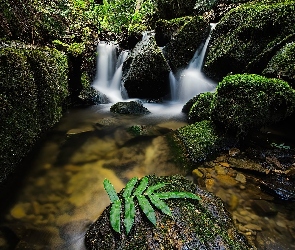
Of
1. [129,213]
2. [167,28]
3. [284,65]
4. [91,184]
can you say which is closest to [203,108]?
[284,65]

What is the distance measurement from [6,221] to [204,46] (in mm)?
7974

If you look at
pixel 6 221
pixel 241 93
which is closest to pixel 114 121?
pixel 241 93

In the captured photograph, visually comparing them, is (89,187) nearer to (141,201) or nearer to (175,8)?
(141,201)

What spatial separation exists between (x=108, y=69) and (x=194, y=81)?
11.2 ft

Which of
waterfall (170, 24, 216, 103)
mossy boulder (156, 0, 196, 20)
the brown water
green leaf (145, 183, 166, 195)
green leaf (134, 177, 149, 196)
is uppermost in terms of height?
mossy boulder (156, 0, 196, 20)

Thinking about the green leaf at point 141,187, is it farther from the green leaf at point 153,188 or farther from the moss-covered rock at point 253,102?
the moss-covered rock at point 253,102

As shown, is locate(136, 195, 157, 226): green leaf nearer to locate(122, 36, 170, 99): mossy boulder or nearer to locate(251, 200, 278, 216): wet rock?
locate(251, 200, 278, 216): wet rock

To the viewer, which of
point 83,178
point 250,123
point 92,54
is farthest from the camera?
point 92,54

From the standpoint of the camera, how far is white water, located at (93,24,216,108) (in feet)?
27.1

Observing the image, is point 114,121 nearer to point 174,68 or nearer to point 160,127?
point 160,127

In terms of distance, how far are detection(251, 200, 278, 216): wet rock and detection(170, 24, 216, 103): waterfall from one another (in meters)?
5.11

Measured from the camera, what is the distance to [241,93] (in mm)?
4629

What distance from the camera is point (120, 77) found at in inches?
360

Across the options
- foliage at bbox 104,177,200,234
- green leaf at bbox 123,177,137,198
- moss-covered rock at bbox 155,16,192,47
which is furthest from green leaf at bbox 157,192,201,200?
moss-covered rock at bbox 155,16,192,47
